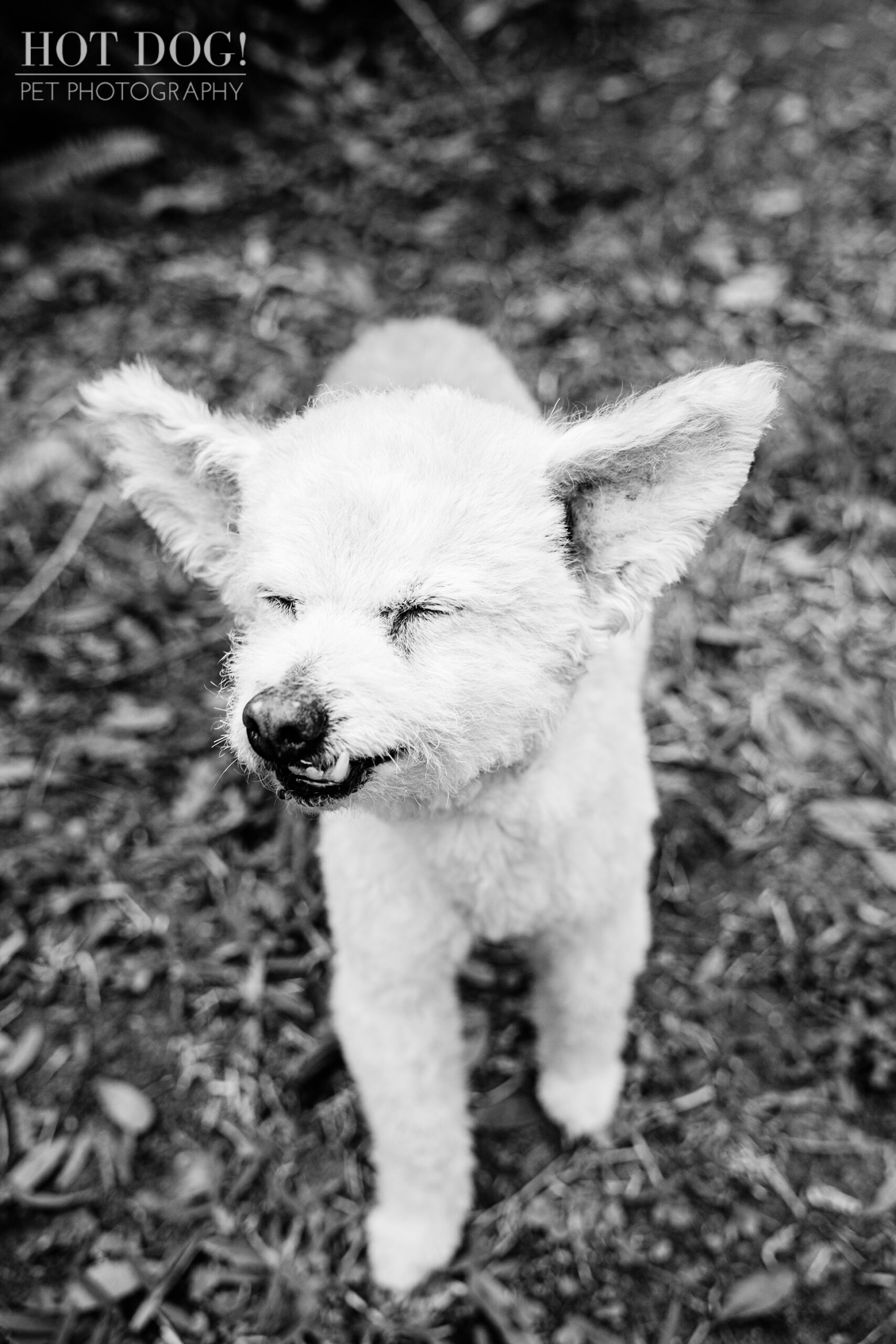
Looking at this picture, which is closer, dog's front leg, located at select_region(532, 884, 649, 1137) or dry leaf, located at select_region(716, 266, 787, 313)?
dog's front leg, located at select_region(532, 884, 649, 1137)

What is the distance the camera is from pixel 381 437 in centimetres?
205

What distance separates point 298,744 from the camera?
1856mm

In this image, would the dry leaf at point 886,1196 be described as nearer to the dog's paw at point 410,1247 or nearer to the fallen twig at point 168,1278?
the dog's paw at point 410,1247

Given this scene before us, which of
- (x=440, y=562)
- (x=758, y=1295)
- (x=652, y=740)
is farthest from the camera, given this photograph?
(x=652, y=740)

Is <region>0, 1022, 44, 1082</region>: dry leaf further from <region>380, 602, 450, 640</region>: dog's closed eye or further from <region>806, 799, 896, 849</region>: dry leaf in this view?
<region>806, 799, 896, 849</region>: dry leaf

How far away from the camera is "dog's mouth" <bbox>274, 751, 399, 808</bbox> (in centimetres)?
190

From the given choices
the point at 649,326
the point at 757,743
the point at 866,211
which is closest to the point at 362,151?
the point at 649,326

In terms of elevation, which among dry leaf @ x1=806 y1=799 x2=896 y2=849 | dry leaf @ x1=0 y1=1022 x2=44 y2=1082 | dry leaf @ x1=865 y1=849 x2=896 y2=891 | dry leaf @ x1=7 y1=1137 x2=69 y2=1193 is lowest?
dry leaf @ x1=7 y1=1137 x2=69 y2=1193

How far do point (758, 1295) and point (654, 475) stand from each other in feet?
8.13

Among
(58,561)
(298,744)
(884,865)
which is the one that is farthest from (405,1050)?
(58,561)

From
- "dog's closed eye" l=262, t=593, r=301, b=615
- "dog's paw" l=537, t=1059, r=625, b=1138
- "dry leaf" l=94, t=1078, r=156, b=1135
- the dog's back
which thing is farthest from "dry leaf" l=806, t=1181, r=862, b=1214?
the dog's back

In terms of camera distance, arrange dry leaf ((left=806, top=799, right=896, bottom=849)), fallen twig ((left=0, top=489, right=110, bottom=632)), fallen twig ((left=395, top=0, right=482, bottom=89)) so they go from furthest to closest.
Answer: fallen twig ((left=395, top=0, right=482, bottom=89))
fallen twig ((left=0, top=489, right=110, bottom=632))
dry leaf ((left=806, top=799, right=896, bottom=849))

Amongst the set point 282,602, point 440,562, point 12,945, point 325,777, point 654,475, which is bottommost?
point 12,945

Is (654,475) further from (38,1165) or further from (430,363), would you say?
(38,1165)
